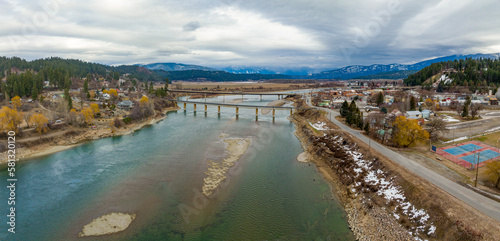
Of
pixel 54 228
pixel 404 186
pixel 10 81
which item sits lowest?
pixel 54 228

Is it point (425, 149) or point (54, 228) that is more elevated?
point (425, 149)

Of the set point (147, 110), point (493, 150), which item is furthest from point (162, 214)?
point (147, 110)

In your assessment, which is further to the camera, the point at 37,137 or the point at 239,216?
the point at 37,137

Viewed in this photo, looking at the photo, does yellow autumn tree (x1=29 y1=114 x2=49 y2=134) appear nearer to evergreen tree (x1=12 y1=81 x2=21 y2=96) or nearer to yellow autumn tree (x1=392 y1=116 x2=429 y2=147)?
evergreen tree (x1=12 y1=81 x2=21 y2=96)

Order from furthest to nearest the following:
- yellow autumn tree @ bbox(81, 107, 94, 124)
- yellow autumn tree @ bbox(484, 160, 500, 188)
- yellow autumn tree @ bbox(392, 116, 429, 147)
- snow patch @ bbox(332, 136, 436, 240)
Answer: yellow autumn tree @ bbox(81, 107, 94, 124) < yellow autumn tree @ bbox(392, 116, 429, 147) < yellow autumn tree @ bbox(484, 160, 500, 188) < snow patch @ bbox(332, 136, 436, 240)

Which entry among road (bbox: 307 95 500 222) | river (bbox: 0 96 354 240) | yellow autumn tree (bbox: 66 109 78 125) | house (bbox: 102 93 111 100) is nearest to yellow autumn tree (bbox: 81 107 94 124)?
yellow autumn tree (bbox: 66 109 78 125)

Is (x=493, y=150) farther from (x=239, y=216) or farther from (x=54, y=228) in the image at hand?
(x=54, y=228)

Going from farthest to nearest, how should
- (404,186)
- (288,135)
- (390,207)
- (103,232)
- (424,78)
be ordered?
(424,78) < (288,135) < (404,186) < (390,207) < (103,232)
